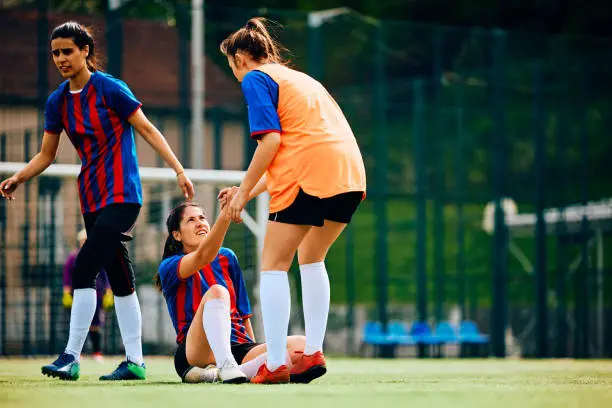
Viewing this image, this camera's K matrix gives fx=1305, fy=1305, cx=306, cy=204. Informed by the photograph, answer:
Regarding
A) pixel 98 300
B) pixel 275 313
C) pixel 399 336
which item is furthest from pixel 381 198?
pixel 275 313

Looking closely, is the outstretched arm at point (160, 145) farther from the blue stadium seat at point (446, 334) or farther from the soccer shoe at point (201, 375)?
the blue stadium seat at point (446, 334)

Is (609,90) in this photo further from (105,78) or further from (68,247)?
(105,78)

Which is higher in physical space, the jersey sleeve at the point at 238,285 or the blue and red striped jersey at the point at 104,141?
the blue and red striped jersey at the point at 104,141

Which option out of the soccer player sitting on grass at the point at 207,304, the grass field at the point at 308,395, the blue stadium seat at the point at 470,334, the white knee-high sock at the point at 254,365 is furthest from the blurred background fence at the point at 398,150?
the grass field at the point at 308,395

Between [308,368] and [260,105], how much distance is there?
3.67 ft

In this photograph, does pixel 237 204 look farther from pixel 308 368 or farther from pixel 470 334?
pixel 470 334

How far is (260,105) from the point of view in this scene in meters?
5.42

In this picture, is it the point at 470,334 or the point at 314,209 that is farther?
the point at 470,334

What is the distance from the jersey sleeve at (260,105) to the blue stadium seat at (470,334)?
10.7 m

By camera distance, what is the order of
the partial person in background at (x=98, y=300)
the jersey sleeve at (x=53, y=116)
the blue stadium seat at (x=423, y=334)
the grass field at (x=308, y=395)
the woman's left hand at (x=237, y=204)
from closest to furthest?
the grass field at (x=308, y=395) → the woman's left hand at (x=237, y=204) → the jersey sleeve at (x=53, y=116) → the partial person in background at (x=98, y=300) → the blue stadium seat at (x=423, y=334)

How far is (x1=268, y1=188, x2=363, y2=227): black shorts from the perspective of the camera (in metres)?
5.41

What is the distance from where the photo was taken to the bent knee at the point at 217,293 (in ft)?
18.0

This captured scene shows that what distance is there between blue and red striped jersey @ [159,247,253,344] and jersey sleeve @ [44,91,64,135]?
0.94 meters

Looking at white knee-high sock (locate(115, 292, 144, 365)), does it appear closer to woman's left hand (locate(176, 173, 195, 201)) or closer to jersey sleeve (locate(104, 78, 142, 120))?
woman's left hand (locate(176, 173, 195, 201))
